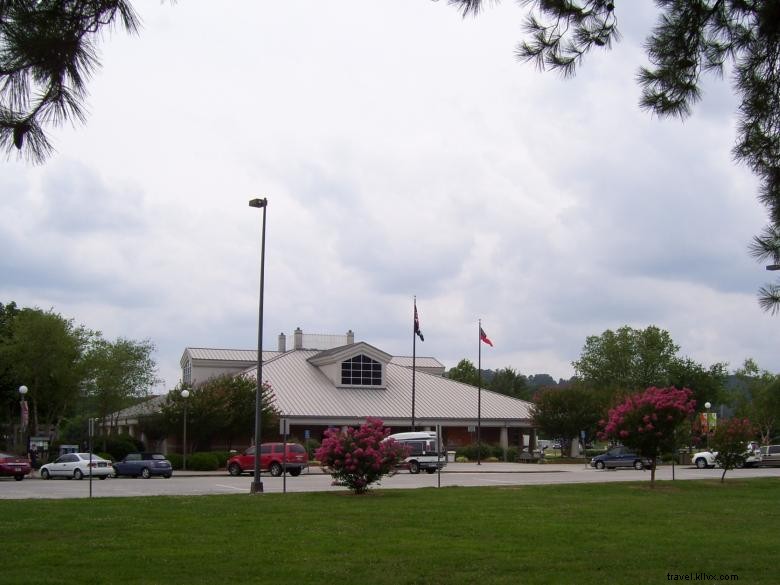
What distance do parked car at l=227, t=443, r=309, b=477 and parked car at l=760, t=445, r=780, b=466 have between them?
102 ft

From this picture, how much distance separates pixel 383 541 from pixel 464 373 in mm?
120979

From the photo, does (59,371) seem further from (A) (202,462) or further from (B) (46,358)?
(A) (202,462)

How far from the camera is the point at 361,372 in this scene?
7062 centimetres

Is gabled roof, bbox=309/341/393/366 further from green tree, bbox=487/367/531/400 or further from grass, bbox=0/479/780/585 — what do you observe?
green tree, bbox=487/367/531/400

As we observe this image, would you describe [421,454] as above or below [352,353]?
below

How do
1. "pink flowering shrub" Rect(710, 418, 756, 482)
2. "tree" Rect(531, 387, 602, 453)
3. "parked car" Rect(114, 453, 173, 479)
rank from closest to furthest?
"pink flowering shrub" Rect(710, 418, 756, 482), "parked car" Rect(114, 453, 173, 479), "tree" Rect(531, 387, 602, 453)

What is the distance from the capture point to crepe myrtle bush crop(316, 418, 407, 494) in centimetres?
2488

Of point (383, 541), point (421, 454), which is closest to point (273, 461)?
point (421, 454)

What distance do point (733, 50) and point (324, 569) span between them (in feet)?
25.9

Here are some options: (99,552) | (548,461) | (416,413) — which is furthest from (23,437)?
(99,552)

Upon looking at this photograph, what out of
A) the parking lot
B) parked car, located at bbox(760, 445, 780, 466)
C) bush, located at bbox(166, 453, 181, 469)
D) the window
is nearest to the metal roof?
the window

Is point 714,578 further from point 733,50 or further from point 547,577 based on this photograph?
point 733,50

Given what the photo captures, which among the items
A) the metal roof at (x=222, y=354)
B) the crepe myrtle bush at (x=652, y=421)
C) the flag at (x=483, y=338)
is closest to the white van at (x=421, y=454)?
the flag at (x=483, y=338)

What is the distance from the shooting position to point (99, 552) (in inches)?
491
